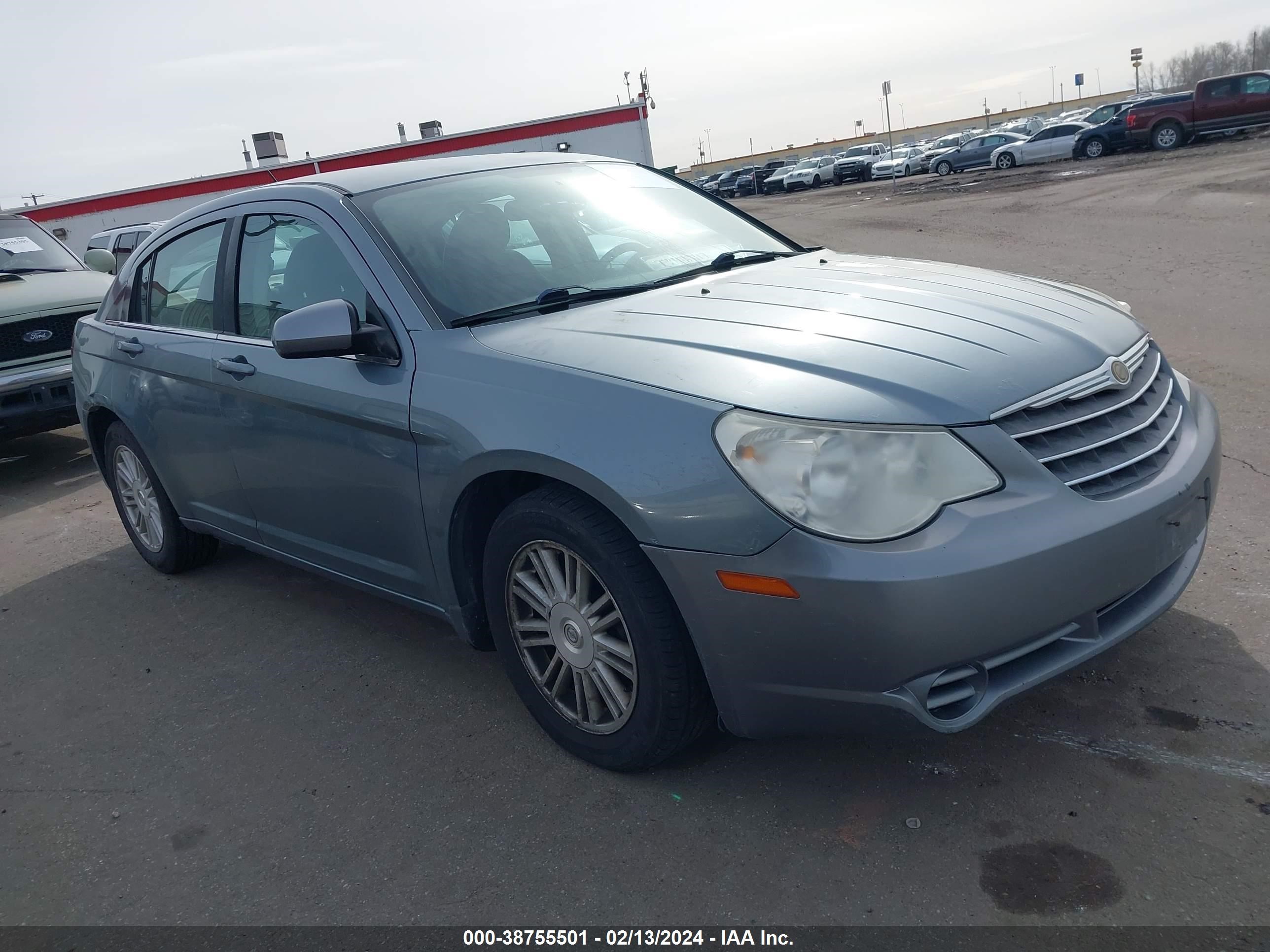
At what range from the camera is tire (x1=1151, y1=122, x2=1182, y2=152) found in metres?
28.3

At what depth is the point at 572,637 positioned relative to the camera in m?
2.94

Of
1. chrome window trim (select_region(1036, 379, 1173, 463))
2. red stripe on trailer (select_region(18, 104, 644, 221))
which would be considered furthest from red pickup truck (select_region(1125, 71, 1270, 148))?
chrome window trim (select_region(1036, 379, 1173, 463))

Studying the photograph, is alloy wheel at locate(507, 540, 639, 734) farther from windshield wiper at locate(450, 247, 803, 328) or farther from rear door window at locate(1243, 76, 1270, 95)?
rear door window at locate(1243, 76, 1270, 95)

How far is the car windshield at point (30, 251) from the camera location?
855 centimetres

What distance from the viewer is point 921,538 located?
7.64ft

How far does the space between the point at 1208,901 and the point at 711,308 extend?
191cm

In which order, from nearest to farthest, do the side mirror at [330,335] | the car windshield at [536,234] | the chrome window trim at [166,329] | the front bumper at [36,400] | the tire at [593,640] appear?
the tire at [593,640]
the side mirror at [330,335]
the car windshield at [536,234]
the chrome window trim at [166,329]
the front bumper at [36,400]

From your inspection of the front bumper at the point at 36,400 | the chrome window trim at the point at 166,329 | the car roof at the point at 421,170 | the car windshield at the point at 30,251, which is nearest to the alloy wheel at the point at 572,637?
the car roof at the point at 421,170

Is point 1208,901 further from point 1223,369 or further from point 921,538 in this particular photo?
point 1223,369

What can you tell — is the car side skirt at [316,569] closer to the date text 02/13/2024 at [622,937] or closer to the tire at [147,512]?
the tire at [147,512]

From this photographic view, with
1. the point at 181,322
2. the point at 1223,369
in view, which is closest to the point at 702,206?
the point at 181,322

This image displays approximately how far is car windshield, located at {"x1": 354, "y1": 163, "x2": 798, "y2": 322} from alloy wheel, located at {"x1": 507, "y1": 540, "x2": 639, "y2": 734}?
0.85 m

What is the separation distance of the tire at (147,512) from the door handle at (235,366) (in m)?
1.04

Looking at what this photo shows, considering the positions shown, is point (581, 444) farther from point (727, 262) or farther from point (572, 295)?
point (727, 262)
